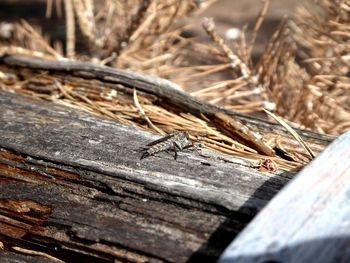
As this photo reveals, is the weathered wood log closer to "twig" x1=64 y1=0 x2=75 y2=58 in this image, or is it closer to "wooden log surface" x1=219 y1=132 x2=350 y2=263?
"wooden log surface" x1=219 y1=132 x2=350 y2=263

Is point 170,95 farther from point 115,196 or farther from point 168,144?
point 115,196

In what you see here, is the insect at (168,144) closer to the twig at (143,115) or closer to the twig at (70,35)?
the twig at (143,115)

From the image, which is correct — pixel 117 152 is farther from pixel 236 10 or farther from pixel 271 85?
pixel 236 10

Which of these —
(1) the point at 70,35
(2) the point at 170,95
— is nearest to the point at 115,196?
(2) the point at 170,95

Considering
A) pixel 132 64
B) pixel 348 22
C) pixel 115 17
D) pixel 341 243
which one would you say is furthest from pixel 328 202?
pixel 115 17

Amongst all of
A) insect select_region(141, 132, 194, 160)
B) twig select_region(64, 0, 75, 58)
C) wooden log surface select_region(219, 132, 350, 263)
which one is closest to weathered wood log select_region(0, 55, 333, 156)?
insect select_region(141, 132, 194, 160)

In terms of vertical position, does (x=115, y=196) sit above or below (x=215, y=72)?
above
